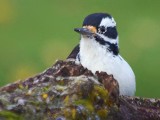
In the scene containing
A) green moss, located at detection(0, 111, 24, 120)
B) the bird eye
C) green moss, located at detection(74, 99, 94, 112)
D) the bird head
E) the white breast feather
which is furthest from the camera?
the bird eye

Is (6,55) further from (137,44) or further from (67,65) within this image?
(67,65)

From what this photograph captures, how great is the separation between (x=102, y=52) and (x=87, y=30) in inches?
9.6

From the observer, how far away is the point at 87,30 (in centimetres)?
681

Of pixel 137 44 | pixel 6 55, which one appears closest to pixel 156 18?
pixel 137 44

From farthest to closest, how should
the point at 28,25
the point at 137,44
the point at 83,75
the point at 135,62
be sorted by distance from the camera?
the point at 28,25 → the point at 137,44 → the point at 135,62 → the point at 83,75

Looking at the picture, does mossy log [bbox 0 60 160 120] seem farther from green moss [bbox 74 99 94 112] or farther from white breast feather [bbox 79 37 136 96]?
white breast feather [bbox 79 37 136 96]

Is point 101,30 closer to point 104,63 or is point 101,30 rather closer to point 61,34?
point 104,63

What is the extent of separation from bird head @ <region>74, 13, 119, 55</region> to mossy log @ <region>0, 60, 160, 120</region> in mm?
1436

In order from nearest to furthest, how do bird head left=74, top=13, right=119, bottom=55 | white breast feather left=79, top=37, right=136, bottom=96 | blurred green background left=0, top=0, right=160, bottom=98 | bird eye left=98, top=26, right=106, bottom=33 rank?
white breast feather left=79, top=37, right=136, bottom=96 → bird head left=74, top=13, right=119, bottom=55 → bird eye left=98, top=26, right=106, bottom=33 → blurred green background left=0, top=0, right=160, bottom=98

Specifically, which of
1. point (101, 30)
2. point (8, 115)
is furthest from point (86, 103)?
point (101, 30)

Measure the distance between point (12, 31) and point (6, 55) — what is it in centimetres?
131

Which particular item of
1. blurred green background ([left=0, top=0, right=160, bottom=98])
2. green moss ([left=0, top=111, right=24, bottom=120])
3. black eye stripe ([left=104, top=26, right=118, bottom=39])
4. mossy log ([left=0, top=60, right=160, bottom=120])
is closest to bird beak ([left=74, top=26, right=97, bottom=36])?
black eye stripe ([left=104, top=26, right=118, bottom=39])

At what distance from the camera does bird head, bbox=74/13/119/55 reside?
686 centimetres

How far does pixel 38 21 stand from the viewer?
50.6 feet
